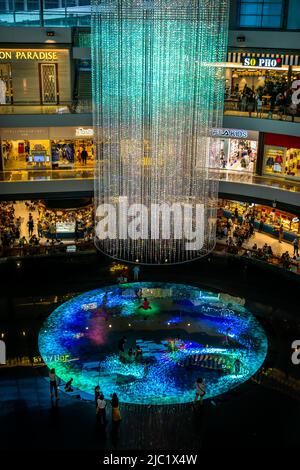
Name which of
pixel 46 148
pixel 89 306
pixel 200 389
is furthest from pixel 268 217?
pixel 200 389

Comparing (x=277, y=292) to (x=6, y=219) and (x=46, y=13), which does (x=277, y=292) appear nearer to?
(x=6, y=219)

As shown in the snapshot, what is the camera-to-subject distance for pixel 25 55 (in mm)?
32844

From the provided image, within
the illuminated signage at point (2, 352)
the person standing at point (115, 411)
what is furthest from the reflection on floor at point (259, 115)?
the person standing at point (115, 411)

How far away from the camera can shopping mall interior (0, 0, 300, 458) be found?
1861cm

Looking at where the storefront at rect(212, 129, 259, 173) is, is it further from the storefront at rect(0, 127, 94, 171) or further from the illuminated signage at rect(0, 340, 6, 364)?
the illuminated signage at rect(0, 340, 6, 364)

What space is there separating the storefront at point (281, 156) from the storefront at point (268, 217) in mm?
2069

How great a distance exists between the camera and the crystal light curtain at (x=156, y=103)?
23047 millimetres

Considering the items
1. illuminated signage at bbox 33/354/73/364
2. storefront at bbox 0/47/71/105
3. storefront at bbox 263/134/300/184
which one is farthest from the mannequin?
A: illuminated signage at bbox 33/354/73/364

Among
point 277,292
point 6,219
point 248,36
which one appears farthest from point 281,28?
point 6,219

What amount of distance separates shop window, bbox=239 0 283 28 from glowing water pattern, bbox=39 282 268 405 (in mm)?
15024

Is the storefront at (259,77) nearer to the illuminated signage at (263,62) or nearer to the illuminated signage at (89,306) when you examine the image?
the illuminated signage at (263,62)

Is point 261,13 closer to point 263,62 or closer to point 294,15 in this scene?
point 294,15

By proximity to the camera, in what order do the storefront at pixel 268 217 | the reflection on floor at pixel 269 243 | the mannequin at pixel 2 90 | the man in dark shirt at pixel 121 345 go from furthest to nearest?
the mannequin at pixel 2 90
the storefront at pixel 268 217
the reflection on floor at pixel 269 243
the man in dark shirt at pixel 121 345
